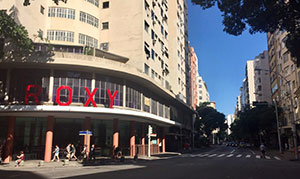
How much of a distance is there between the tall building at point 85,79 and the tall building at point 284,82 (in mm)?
19616

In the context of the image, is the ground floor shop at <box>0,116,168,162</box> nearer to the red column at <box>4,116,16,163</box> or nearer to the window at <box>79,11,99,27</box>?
the red column at <box>4,116,16,163</box>

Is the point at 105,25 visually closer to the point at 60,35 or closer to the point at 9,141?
the point at 60,35

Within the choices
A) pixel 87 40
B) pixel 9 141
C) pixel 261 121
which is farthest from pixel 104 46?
pixel 261 121

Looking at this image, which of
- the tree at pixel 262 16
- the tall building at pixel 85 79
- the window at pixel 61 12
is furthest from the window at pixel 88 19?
the tree at pixel 262 16

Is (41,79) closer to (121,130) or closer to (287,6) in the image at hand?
(121,130)

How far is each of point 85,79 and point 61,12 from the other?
446 inches

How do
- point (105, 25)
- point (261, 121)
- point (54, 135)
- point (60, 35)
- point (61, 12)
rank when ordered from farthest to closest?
point (261, 121)
point (105, 25)
point (61, 12)
point (60, 35)
point (54, 135)

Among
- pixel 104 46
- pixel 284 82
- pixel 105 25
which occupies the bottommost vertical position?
pixel 284 82

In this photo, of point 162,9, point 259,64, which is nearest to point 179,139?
point 162,9

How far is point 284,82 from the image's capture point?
45188 millimetres

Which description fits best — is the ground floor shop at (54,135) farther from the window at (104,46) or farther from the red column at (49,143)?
the window at (104,46)

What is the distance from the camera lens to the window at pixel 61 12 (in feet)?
97.4

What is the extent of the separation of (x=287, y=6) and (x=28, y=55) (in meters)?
19.1

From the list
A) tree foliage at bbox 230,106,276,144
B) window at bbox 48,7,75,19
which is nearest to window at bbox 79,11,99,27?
window at bbox 48,7,75,19
